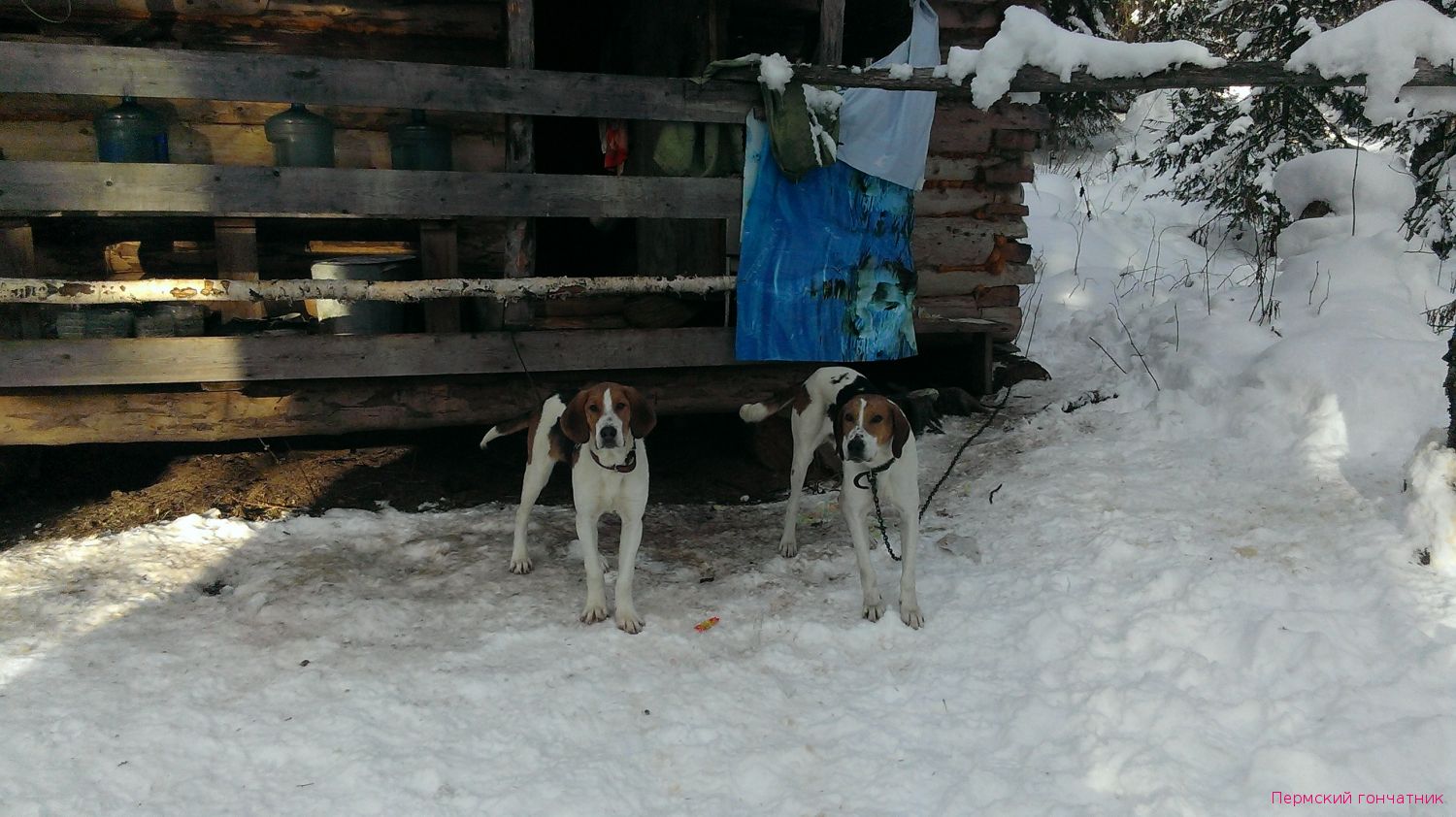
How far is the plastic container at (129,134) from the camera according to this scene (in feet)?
20.4

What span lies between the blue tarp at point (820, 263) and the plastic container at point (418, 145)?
2229 mm

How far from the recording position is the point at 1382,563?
4.70m

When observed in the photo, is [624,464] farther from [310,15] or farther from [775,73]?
[310,15]

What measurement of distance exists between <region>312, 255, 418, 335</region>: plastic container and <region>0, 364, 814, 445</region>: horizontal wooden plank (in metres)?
0.40

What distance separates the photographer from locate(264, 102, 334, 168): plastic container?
6.59 metres

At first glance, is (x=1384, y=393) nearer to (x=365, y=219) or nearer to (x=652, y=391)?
(x=652, y=391)

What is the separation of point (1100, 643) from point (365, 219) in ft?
19.8

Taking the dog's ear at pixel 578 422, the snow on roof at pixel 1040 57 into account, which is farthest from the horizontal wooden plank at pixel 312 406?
the snow on roof at pixel 1040 57

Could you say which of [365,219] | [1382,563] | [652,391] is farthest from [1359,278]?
[365,219]

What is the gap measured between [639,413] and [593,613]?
0.98 m

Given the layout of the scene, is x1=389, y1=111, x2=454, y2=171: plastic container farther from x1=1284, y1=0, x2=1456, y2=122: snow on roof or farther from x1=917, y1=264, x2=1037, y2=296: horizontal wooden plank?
x1=1284, y1=0, x2=1456, y2=122: snow on roof

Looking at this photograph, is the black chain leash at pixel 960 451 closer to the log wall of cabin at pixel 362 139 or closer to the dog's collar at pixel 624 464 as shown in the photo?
the log wall of cabin at pixel 362 139

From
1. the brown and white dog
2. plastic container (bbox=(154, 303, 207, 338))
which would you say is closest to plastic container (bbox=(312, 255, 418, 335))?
plastic container (bbox=(154, 303, 207, 338))

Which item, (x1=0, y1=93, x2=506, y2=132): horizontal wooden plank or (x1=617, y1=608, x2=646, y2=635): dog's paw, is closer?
(x1=617, y1=608, x2=646, y2=635): dog's paw
